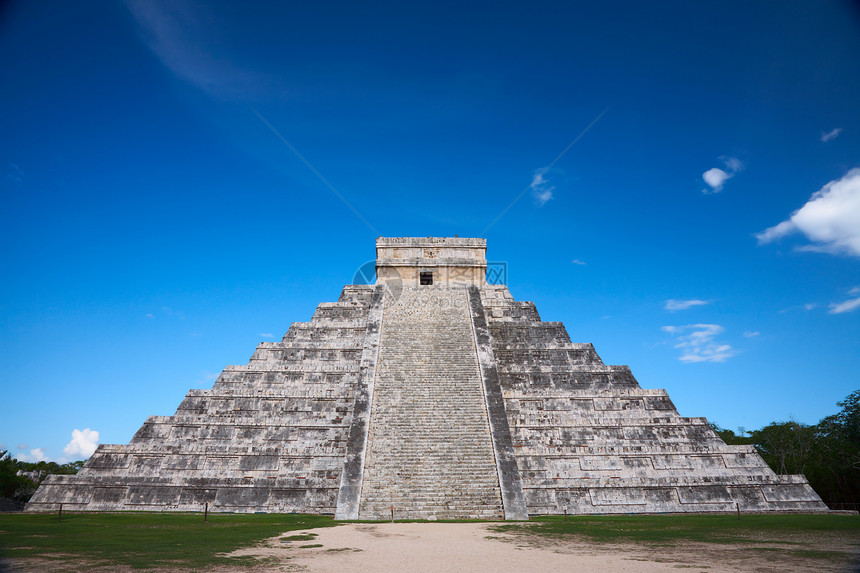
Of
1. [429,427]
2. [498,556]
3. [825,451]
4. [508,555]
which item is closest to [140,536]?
[498,556]

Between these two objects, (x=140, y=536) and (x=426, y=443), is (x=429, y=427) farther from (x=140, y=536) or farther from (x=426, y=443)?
(x=140, y=536)

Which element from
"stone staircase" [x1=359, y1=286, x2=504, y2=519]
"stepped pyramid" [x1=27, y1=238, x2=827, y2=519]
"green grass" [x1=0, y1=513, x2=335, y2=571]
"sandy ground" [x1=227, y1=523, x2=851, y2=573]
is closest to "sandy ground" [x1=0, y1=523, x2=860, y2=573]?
"sandy ground" [x1=227, y1=523, x2=851, y2=573]

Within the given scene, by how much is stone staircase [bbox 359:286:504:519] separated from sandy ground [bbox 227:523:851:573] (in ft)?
9.00

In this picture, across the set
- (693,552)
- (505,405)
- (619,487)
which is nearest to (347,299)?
(505,405)

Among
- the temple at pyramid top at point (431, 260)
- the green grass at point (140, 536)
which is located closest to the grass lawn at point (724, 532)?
the green grass at point (140, 536)

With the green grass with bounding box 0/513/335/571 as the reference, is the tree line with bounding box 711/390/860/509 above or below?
above

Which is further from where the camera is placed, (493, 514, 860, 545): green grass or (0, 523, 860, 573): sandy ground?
(493, 514, 860, 545): green grass

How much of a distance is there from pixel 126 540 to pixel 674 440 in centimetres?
1424

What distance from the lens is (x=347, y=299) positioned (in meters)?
20.7

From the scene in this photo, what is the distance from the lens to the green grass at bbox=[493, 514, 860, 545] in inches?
336

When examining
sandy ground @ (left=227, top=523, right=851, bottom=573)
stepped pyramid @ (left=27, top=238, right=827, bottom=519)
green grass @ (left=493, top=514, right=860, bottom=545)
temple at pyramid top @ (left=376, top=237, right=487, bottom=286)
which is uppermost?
temple at pyramid top @ (left=376, top=237, right=487, bottom=286)

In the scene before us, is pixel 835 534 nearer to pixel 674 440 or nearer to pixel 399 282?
pixel 674 440

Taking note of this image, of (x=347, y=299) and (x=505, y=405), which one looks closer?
(x=505, y=405)

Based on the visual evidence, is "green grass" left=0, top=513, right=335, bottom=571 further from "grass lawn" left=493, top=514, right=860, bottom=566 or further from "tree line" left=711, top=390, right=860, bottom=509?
"tree line" left=711, top=390, right=860, bottom=509
